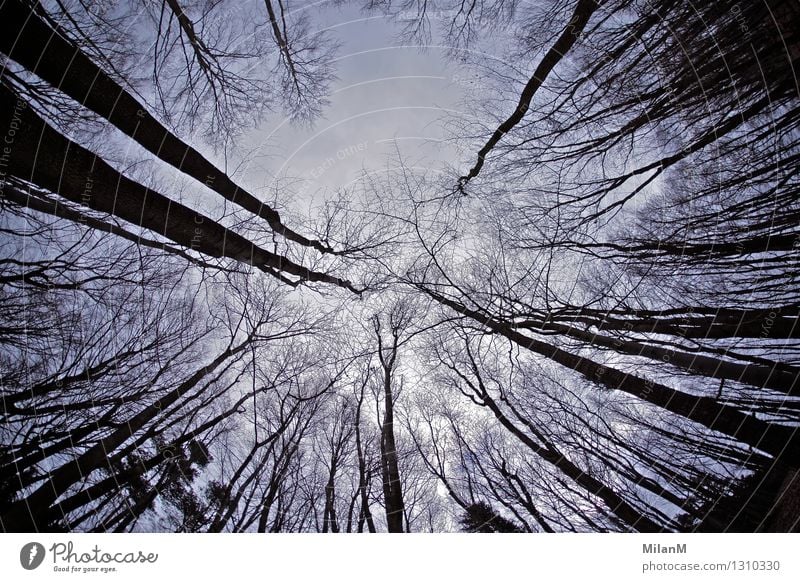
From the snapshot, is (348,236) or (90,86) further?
(348,236)

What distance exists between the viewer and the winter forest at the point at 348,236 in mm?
3465

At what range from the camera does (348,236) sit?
4680 mm

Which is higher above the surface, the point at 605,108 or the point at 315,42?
the point at 315,42

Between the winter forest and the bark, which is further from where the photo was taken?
the winter forest

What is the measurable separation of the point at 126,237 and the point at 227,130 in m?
1.90

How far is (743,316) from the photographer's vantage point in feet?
12.5

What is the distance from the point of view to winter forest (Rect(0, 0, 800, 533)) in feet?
11.4

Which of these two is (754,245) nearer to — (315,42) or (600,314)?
(600,314)

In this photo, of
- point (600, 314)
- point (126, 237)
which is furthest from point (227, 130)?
point (600, 314)

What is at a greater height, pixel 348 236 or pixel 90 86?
pixel 90 86

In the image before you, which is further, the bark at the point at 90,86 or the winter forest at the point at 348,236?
the winter forest at the point at 348,236
